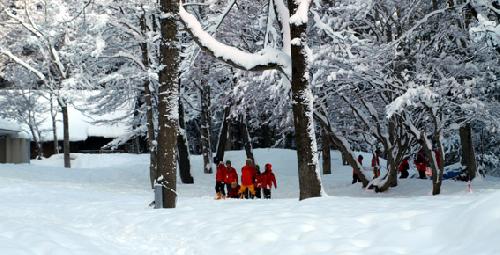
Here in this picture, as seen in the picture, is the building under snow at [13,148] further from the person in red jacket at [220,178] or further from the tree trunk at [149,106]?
the person in red jacket at [220,178]

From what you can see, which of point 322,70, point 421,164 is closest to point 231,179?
point 322,70

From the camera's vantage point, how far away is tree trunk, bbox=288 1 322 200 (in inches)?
449

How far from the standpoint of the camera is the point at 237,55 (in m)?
11.5

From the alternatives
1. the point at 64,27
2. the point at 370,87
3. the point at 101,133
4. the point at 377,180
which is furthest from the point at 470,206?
the point at 101,133

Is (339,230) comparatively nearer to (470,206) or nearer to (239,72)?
(470,206)

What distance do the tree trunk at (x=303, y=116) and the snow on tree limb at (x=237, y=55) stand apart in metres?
0.29

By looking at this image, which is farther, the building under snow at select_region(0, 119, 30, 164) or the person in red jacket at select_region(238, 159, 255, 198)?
the building under snow at select_region(0, 119, 30, 164)

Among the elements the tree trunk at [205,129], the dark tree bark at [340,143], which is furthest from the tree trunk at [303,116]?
the tree trunk at [205,129]

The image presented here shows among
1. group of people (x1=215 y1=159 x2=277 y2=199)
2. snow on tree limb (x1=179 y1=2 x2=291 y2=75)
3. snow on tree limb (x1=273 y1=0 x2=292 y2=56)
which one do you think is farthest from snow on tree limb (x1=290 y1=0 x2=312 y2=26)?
group of people (x1=215 y1=159 x2=277 y2=199)

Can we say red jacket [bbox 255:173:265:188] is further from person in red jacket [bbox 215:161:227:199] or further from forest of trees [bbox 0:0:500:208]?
forest of trees [bbox 0:0:500:208]

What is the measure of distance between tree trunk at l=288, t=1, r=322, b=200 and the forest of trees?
2cm

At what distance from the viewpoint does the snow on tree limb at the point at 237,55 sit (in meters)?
11.4

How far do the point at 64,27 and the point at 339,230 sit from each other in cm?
2927

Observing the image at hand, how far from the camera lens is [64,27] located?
33188 millimetres
